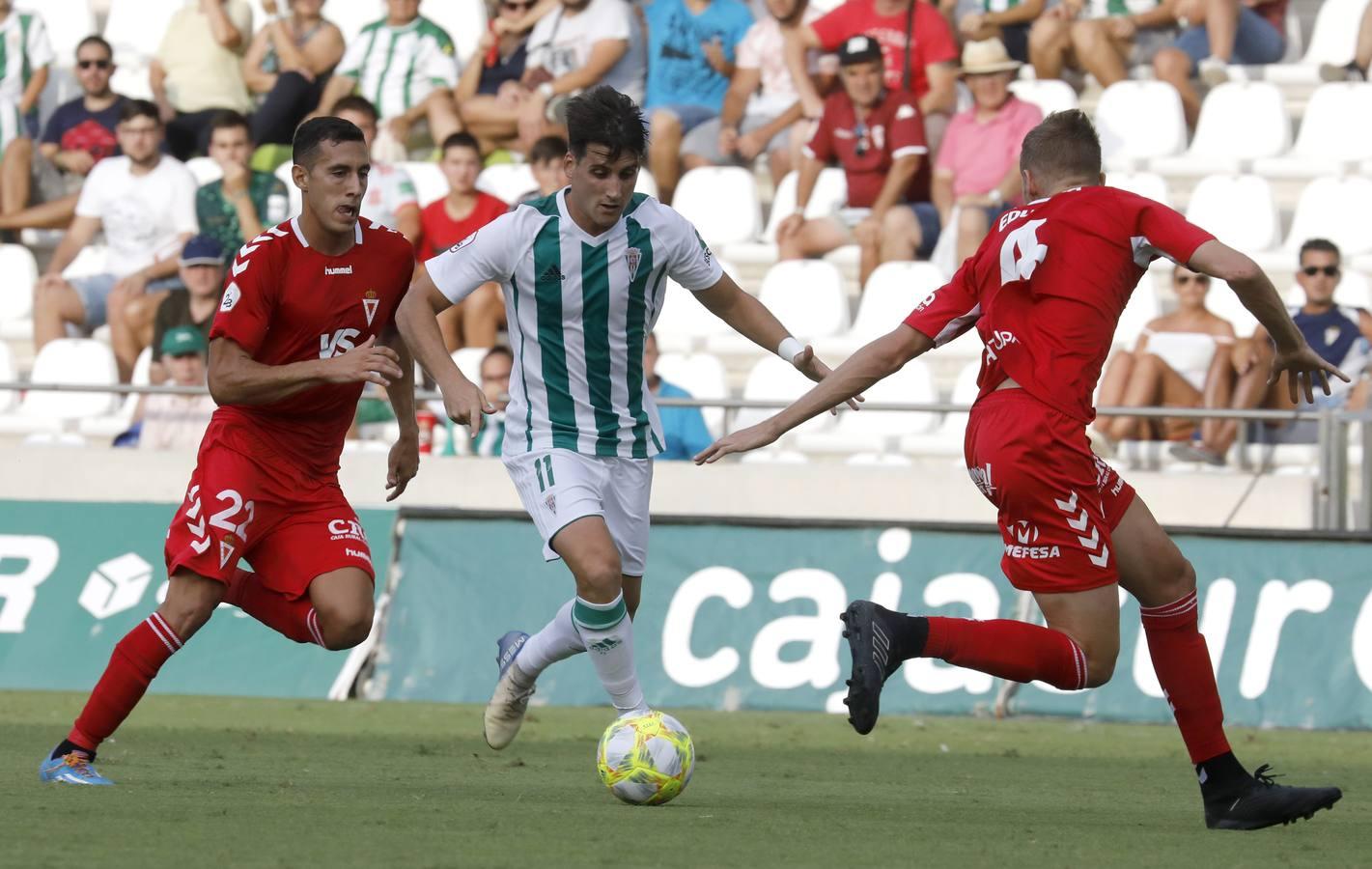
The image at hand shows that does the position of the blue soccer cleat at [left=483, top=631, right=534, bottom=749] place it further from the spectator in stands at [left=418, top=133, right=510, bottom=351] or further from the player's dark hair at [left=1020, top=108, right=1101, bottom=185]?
the spectator in stands at [left=418, top=133, right=510, bottom=351]

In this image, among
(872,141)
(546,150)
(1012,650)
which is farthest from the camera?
(872,141)

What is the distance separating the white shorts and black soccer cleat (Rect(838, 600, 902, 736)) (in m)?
1.23

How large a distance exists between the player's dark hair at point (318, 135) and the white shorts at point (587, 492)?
4.21ft

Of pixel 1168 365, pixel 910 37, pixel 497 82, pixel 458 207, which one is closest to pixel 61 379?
pixel 458 207

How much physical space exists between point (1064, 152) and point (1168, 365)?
6413 millimetres

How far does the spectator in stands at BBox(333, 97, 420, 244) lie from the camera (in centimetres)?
1475

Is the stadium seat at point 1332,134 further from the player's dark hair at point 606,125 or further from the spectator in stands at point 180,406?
the player's dark hair at point 606,125

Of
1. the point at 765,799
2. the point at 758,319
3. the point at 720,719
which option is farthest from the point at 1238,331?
the point at 765,799

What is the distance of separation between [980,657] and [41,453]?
871 centimetres

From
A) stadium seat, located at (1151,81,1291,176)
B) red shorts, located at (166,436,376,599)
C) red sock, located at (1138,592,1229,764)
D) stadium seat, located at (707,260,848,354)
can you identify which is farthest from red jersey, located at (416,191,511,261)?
red sock, located at (1138,592,1229,764)

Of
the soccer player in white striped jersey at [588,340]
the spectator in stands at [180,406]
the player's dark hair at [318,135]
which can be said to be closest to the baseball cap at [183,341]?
the spectator in stands at [180,406]

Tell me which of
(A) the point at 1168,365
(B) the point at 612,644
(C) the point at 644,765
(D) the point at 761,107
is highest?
(D) the point at 761,107

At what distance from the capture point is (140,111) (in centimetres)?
1530

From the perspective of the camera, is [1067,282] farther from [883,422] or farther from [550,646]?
[883,422]
